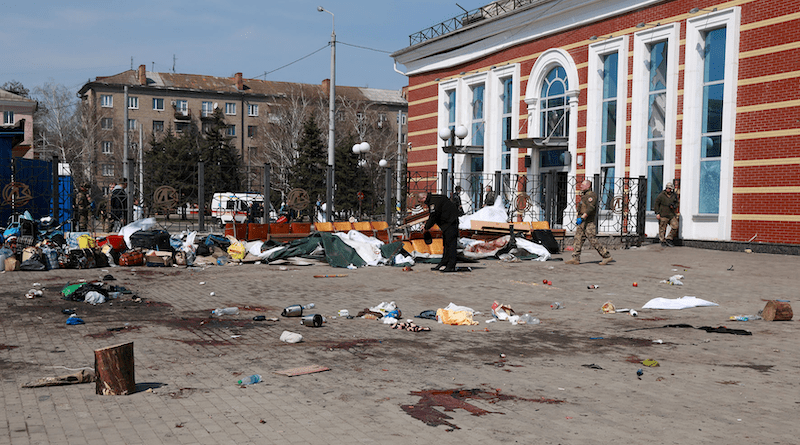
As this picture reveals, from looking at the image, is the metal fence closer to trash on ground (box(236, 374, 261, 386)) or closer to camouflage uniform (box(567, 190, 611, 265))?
camouflage uniform (box(567, 190, 611, 265))

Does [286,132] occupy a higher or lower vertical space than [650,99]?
higher

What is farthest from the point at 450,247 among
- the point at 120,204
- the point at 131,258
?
the point at 120,204

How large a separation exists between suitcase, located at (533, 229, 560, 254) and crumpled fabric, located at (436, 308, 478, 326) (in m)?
9.74

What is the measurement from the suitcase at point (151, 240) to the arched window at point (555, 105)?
52.1 ft

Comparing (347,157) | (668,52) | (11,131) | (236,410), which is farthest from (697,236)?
(347,157)

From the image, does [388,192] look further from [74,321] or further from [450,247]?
[74,321]

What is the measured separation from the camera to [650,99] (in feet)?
75.3

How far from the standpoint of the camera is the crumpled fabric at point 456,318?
9.02m

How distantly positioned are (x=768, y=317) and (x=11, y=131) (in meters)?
24.0

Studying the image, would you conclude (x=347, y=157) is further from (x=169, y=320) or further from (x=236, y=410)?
(x=236, y=410)

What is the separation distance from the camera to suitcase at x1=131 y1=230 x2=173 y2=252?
1628cm

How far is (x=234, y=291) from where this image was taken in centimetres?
1170

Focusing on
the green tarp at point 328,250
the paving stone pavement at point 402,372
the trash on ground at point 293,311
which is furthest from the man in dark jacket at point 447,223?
the trash on ground at point 293,311

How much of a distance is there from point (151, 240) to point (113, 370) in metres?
11.7
